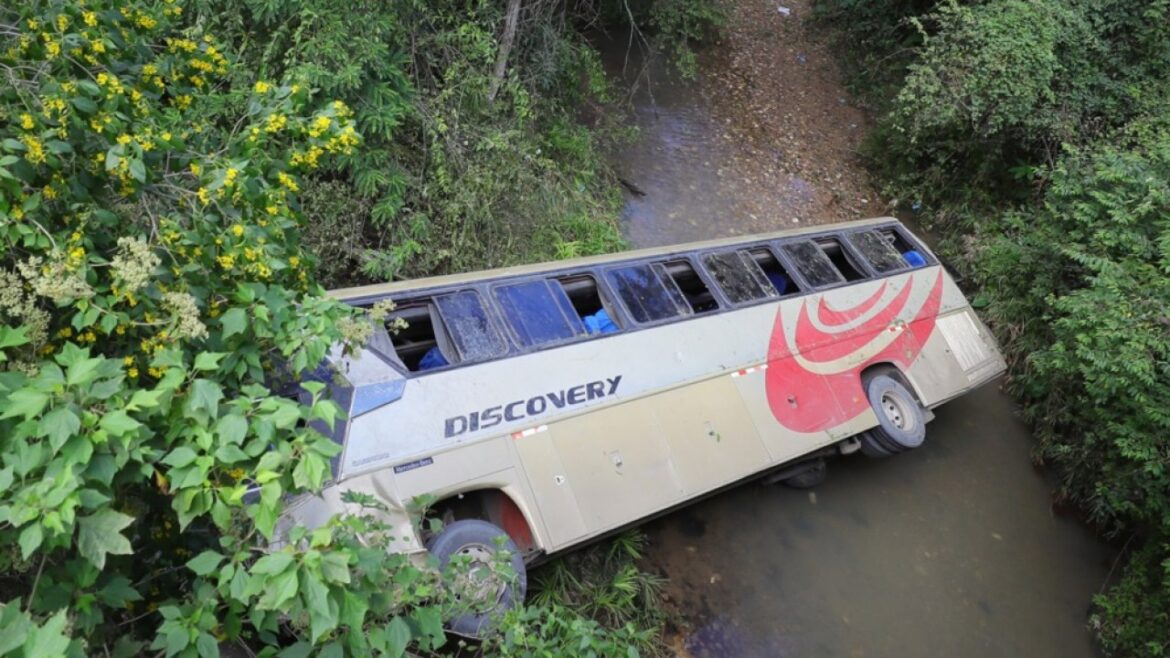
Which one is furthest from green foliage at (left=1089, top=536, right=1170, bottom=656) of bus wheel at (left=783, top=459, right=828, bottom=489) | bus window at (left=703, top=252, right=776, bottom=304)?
bus window at (left=703, top=252, right=776, bottom=304)

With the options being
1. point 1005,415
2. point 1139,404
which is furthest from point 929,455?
point 1139,404

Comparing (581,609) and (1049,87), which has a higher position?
(1049,87)

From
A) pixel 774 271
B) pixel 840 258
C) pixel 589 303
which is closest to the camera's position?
pixel 589 303

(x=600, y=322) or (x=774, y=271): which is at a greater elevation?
(x=600, y=322)

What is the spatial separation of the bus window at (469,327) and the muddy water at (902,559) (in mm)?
2839

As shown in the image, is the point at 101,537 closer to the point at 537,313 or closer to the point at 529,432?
the point at 529,432

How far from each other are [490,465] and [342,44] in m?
4.29

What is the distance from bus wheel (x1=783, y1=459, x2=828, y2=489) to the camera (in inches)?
284

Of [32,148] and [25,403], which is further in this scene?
[32,148]

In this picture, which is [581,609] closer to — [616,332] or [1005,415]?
[616,332]

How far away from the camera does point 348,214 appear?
7.08 m

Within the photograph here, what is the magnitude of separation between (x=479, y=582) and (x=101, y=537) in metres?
2.50

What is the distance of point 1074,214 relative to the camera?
8.56m

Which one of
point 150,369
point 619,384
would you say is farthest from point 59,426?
point 619,384
